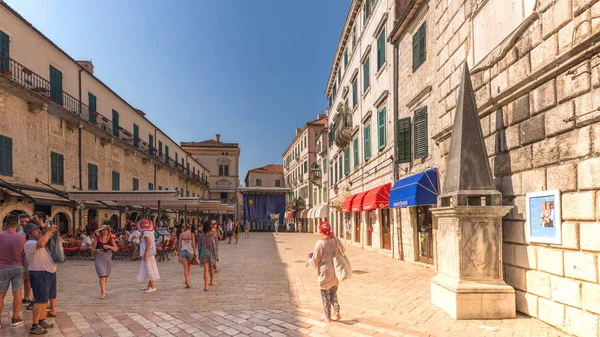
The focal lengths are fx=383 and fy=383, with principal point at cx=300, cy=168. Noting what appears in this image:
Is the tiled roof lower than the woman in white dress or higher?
higher

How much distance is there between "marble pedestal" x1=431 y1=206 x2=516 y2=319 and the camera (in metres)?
5.98

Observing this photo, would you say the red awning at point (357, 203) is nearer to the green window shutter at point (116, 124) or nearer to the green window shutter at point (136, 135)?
the green window shutter at point (116, 124)

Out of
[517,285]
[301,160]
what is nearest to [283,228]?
[301,160]

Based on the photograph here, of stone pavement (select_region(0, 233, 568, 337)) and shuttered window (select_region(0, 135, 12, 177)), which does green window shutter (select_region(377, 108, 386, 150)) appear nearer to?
stone pavement (select_region(0, 233, 568, 337))

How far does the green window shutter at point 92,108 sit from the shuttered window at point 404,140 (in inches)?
658

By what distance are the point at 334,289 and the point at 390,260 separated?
28.6ft

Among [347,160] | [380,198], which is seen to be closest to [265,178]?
[347,160]

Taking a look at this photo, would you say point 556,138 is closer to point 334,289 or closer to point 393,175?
point 334,289

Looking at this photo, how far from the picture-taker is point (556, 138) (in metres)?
5.41

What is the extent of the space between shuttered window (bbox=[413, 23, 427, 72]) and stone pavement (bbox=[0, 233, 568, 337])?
22.5 feet

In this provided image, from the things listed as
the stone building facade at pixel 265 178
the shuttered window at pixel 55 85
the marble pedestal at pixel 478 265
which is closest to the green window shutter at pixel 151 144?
the shuttered window at pixel 55 85

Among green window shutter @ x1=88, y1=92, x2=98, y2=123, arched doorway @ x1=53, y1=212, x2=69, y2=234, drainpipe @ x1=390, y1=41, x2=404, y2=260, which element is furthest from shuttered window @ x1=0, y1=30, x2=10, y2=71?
drainpipe @ x1=390, y1=41, x2=404, y2=260

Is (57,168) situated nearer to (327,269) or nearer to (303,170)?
(327,269)

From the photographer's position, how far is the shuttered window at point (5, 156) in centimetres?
1371
